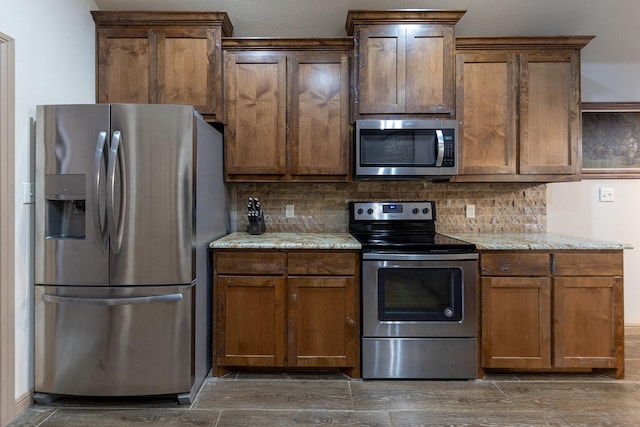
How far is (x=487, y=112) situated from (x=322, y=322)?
1936mm

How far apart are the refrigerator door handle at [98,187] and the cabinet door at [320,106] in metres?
1.21

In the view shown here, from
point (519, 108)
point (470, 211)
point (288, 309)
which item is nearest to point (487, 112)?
point (519, 108)

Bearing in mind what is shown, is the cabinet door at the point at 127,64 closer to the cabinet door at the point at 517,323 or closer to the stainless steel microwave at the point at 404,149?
the stainless steel microwave at the point at 404,149

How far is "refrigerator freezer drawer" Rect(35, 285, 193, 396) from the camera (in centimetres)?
199

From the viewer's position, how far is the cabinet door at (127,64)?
2570 millimetres

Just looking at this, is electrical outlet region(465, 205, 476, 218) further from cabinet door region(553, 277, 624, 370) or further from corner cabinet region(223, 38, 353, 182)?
corner cabinet region(223, 38, 353, 182)

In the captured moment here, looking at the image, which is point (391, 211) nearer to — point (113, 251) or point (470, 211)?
point (470, 211)

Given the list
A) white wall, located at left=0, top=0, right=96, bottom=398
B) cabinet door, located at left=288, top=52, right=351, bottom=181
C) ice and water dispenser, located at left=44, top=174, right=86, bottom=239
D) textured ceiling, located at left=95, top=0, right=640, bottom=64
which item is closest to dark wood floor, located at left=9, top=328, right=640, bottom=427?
white wall, located at left=0, top=0, right=96, bottom=398

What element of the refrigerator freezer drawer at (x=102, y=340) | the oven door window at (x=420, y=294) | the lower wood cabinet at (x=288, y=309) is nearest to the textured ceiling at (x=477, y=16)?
the lower wood cabinet at (x=288, y=309)

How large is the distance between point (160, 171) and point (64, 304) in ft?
2.97

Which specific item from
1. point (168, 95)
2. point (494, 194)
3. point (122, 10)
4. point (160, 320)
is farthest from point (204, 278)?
point (494, 194)

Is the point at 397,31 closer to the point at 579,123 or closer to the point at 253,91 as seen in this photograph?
the point at 253,91

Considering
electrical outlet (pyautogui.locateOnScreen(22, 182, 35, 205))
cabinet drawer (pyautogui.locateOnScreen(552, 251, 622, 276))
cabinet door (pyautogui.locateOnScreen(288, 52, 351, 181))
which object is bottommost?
cabinet drawer (pyautogui.locateOnScreen(552, 251, 622, 276))

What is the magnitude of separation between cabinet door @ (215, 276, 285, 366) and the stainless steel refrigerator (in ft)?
1.01
